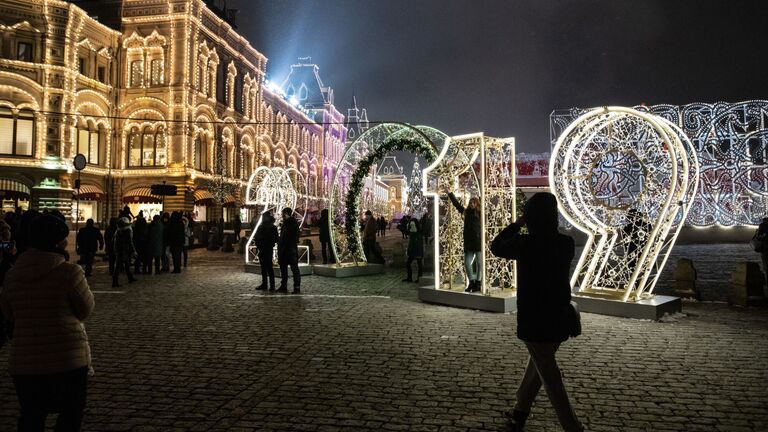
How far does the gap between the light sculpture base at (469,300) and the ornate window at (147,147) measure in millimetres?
29211

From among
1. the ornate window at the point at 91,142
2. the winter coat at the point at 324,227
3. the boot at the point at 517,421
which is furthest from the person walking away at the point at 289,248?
the ornate window at the point at 91,142

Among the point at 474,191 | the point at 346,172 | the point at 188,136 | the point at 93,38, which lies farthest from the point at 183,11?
the point at 474,191

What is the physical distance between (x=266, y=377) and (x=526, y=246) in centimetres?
288

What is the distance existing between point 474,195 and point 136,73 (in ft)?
103

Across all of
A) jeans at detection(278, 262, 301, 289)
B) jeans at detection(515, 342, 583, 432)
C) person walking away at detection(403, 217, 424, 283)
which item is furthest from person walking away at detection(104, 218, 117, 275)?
jeans at detection(515, 342, 583, 432)

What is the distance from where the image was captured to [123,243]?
11.8m

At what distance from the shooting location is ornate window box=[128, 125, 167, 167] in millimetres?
33750

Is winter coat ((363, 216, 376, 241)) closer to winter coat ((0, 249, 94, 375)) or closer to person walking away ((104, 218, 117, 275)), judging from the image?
person walking away ((104, 218, 117, 275))

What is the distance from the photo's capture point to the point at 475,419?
3895mm

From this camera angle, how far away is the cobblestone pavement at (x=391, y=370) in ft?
12.9

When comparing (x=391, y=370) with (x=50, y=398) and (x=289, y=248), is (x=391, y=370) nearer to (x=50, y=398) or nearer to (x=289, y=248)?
(x=50, y=398)

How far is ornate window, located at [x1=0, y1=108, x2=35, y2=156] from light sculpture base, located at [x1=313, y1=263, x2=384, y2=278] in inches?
916

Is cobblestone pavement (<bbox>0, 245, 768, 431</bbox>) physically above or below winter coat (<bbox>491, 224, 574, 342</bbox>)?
below

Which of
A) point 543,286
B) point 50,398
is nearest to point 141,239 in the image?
point 50,398
